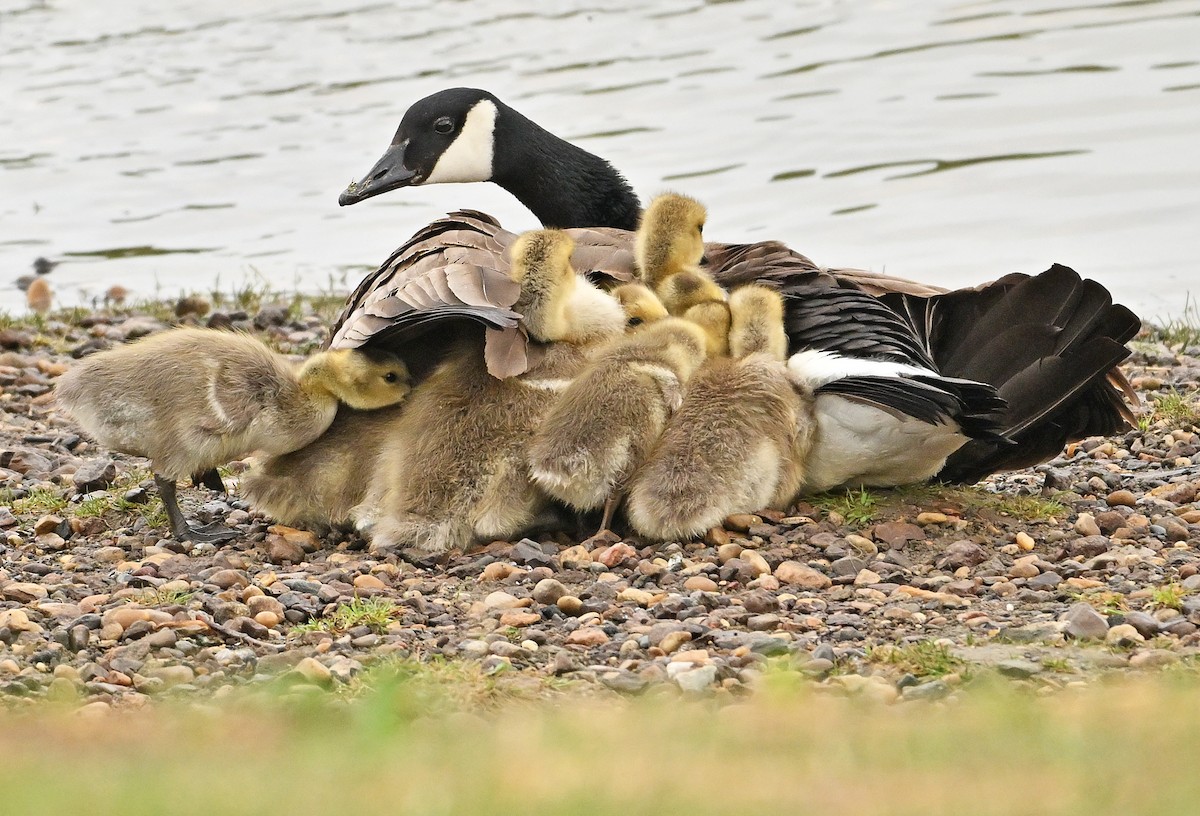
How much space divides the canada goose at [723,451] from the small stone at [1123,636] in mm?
1589

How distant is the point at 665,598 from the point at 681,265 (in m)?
1.82

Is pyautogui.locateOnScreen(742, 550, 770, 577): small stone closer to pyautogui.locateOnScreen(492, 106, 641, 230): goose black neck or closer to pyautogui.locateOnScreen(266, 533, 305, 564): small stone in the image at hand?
pyautogui.locateOnScreen(266, 533, 305, 564): small stone

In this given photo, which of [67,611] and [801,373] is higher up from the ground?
[801,373]

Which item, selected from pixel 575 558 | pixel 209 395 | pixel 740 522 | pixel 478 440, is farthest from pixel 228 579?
pixel 740 522

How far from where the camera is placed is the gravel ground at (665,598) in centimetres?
472

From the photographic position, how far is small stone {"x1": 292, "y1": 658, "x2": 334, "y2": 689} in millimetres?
4676

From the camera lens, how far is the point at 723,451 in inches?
234

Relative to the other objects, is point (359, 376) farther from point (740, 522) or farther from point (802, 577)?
point (802, 577)

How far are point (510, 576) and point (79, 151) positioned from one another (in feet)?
44.7

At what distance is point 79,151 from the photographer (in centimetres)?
1778

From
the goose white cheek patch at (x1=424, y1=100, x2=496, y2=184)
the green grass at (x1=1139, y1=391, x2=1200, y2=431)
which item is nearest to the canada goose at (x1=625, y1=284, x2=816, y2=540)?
the green grass at (x1=1139, y1=391, x2=1200, y2=431)

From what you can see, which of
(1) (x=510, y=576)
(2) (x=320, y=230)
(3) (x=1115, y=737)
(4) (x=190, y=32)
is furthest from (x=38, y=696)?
(4) (x=190, y=32)

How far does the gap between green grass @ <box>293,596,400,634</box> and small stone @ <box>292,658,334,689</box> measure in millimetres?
465

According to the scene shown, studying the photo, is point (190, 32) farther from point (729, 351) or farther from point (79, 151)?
point (729, 351)
